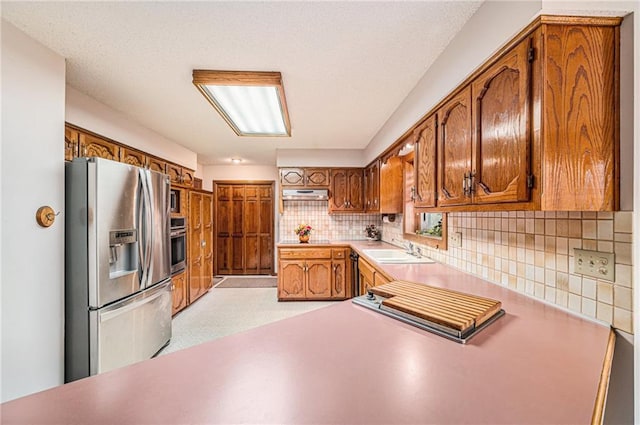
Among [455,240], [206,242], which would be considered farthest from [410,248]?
[206,242]

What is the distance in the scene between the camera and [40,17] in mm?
1349

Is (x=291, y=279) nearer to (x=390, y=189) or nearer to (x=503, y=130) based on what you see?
(x=390, y=189)

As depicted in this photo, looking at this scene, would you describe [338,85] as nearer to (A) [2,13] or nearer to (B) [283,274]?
(A) [2,13]

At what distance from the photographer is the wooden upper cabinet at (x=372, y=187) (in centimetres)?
339

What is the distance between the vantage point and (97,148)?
230 centimetres

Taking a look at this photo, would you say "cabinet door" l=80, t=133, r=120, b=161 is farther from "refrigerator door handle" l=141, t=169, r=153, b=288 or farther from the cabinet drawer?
the cabinet drawer

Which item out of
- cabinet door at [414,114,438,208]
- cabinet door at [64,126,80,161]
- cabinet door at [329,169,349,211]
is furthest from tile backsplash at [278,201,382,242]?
cabinet door at [64,126,80,161]

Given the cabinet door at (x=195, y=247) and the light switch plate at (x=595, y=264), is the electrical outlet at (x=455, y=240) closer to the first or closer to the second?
the light switch plate at (x=595, y=264)

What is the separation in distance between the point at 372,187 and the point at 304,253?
1394 millimetres

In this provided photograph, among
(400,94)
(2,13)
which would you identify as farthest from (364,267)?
(2,13)

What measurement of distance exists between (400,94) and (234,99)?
4.78 ft

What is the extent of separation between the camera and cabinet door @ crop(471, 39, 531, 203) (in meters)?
0.96

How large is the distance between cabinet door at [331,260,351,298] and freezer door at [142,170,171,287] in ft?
6.92

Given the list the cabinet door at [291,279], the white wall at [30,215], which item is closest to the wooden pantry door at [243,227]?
the cabinet door at [291,279]
